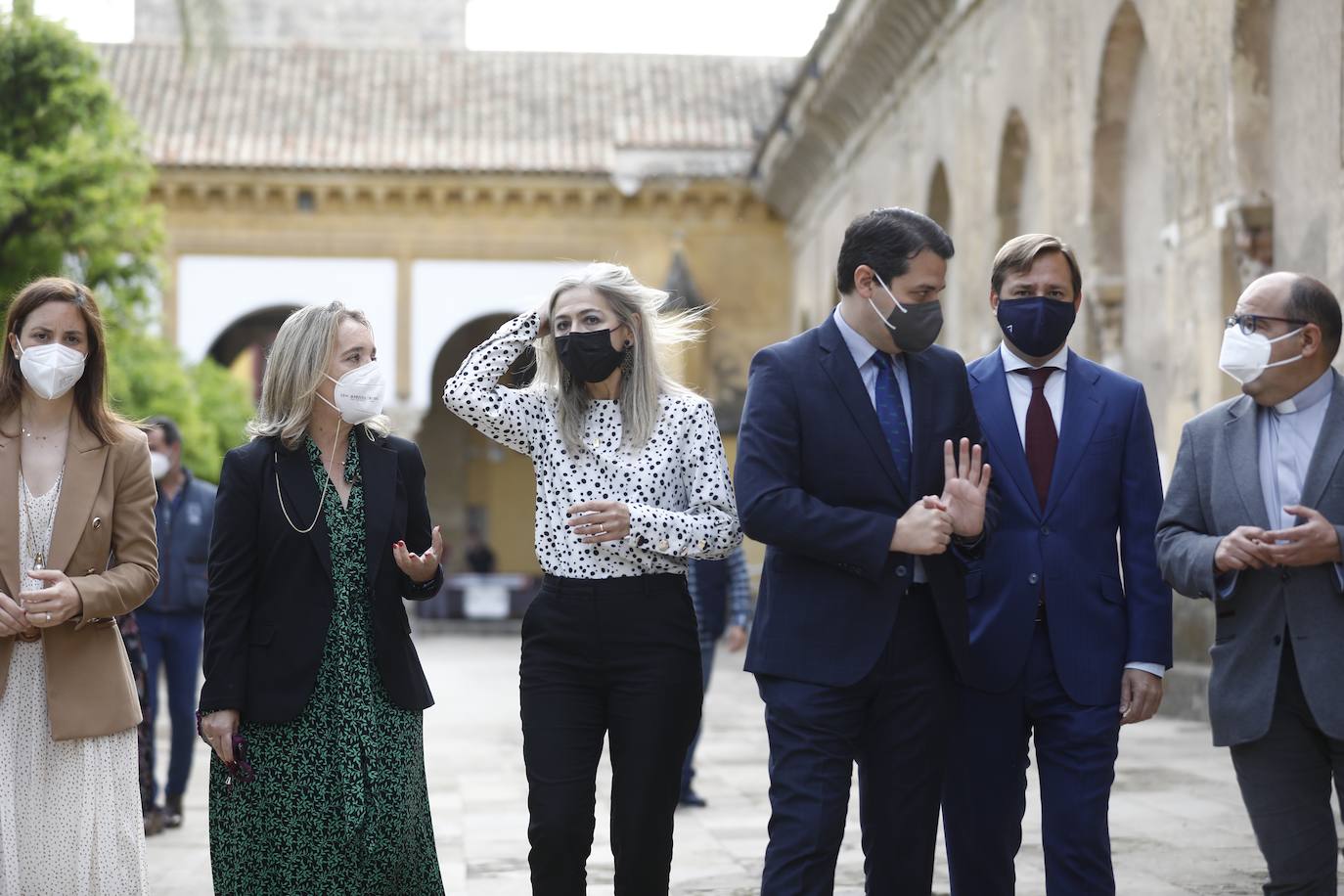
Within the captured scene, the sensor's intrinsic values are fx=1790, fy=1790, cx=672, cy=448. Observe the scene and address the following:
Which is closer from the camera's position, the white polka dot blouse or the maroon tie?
the white polka dot blouse

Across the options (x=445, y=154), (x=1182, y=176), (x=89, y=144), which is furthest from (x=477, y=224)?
(x=1182, y=176)

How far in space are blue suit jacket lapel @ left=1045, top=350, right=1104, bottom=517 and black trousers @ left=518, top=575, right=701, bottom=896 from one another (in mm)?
1080

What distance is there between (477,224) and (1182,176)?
825 inches

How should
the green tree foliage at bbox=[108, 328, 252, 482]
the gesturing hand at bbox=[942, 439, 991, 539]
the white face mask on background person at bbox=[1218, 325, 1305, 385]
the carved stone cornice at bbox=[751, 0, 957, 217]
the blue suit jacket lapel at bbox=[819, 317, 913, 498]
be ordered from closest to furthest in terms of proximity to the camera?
1. the gesturing hand at bbox=[942, 439, 991, 539]
2. the blue suit jacket lapel at bbox=[819, 317, 913, 498]
3. the white face mask on background person at bbox=[1218, 325, 1305, 385]
4. the carved stone cornice at bbox=[751, 0, 957, 217]
5. the green tree foliage at bbox=[108, 328, 252, 482]

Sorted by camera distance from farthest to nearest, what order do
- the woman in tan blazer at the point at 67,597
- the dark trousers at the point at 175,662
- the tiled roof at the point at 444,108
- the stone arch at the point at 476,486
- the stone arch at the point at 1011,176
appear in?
the stone arch at the point at 476,486, the tiled roof at the point at 444,108, the stone arch at the point at 1011,176, the dark trousers at the point at 175,662, the woman in tan blazer at the point at 67,597

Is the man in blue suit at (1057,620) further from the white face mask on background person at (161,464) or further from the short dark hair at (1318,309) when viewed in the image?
the white face mask on background person at (161,464)

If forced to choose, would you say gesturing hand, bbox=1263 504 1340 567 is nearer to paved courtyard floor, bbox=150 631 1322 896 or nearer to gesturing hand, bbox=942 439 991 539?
gesturing hand, bbox=942 439 991 539

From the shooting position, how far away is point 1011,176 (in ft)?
54.4

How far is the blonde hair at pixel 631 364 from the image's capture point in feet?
15.2

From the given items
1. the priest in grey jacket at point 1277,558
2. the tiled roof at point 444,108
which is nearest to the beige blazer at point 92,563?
the priest in grey jacket at point 1277,558

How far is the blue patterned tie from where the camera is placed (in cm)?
445

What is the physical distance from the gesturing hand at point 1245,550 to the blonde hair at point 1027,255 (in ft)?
2.66

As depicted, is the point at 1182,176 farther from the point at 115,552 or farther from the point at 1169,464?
the point at 115,552

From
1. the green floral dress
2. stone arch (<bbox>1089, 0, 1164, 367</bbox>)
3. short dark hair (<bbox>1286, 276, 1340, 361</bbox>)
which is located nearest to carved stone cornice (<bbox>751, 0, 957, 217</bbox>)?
stone arch (<bbox>1089, 0, 1164, 367</bbox>)
